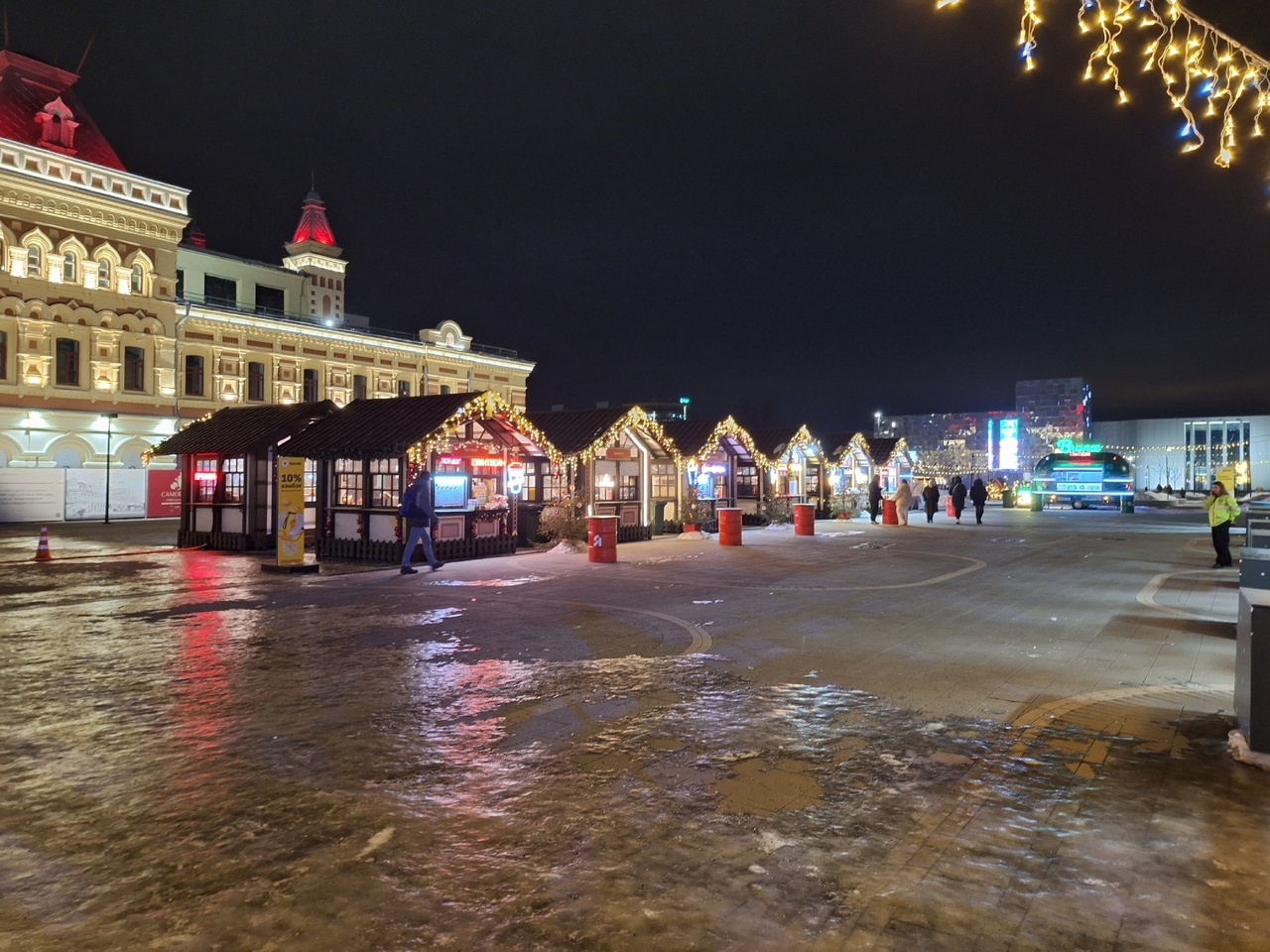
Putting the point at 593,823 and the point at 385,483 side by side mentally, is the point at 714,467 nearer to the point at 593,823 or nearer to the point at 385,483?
the point at 385,483

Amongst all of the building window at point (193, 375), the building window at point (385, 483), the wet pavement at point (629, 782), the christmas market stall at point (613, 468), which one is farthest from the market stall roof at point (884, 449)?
the building window at point (193, 375)

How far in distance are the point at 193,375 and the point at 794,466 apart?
101ft

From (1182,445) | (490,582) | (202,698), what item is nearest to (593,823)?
(202,698)

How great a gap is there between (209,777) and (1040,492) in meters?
47.3

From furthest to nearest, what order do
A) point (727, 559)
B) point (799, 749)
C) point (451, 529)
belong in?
1. point (451, 529)
2. point (727, 559)
3. point (799, 749)

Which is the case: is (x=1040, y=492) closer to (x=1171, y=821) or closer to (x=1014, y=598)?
(x=1014, y=598)

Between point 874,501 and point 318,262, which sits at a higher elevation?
point 318,262

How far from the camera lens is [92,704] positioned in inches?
254

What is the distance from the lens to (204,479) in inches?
860

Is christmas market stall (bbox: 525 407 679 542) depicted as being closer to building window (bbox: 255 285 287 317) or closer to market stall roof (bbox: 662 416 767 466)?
market stall roof (bbox: 662 416 767 466)

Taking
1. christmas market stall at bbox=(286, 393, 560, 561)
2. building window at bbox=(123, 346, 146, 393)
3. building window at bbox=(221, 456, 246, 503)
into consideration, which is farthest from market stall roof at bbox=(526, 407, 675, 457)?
building window at bbox=(123, 346, 146, 393)

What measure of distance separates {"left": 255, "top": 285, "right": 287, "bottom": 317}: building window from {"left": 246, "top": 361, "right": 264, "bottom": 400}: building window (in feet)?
13.8

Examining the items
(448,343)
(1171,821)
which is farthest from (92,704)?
(448,343)

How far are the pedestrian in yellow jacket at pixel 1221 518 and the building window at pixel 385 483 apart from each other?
1639 cm
